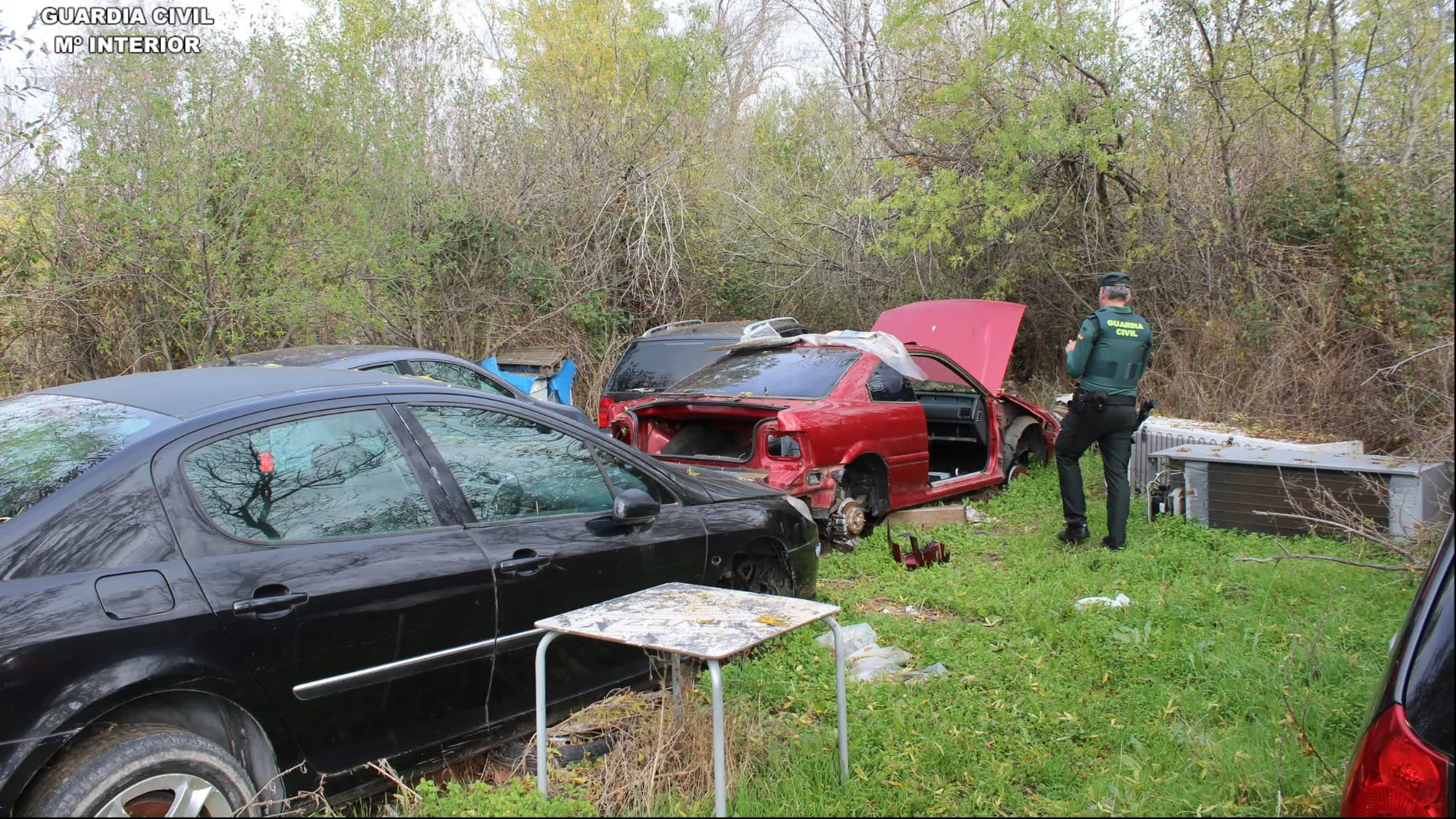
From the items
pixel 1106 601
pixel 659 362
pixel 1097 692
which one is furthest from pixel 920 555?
pixel 659 362

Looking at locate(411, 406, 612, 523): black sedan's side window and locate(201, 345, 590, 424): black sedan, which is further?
locate(201, 345, 590, 424): black sedan

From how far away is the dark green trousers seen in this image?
677cm

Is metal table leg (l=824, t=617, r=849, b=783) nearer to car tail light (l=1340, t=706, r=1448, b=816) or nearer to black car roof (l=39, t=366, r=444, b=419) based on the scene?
car tail light (l=1340, t=706, r=1448, b=816)

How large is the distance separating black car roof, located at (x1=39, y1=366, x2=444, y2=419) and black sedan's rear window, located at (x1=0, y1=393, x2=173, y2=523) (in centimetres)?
6

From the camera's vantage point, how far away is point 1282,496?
21.7ft

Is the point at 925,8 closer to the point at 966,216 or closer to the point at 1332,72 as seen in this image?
the point at 966,216

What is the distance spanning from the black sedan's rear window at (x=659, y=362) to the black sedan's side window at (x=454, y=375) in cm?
130

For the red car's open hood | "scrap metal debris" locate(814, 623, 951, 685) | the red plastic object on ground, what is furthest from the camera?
the red car's open hood

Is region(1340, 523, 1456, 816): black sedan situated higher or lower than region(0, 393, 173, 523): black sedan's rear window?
lower

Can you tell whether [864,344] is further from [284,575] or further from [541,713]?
[284,575]

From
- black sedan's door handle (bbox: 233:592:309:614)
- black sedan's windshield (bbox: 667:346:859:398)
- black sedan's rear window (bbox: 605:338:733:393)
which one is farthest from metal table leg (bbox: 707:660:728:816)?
black sedan's rear window (bbox: 605:338:733:393)

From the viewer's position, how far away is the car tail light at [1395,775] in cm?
199

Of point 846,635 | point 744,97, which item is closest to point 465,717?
point 846,635

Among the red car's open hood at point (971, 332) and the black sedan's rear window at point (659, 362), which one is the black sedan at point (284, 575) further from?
the red car's open hood at point (971, 332)
